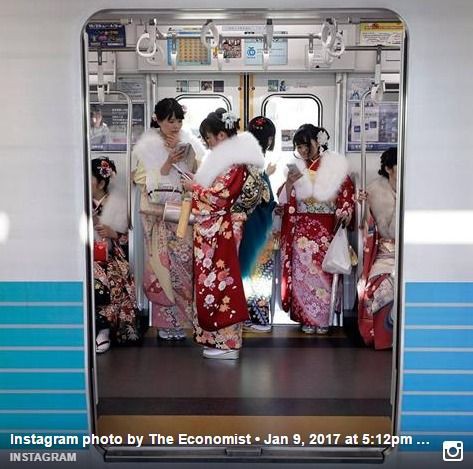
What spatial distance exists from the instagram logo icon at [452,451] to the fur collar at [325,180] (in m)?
2.79

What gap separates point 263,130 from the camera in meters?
5.92

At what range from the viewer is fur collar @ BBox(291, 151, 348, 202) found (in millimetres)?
5840

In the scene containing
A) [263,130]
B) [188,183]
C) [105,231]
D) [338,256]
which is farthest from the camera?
[263,130]

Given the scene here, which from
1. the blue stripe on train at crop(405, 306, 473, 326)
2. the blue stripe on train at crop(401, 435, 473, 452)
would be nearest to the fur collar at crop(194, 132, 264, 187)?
the blue stripe on train at crop(405, 306, 473, 326)

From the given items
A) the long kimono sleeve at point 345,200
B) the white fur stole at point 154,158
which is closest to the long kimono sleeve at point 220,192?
the white fur stole at point 154,158

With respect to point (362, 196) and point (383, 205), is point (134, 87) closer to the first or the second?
point (362, 196)

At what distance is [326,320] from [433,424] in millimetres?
2593

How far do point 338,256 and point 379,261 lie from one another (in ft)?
1.19

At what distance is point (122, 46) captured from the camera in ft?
18.6

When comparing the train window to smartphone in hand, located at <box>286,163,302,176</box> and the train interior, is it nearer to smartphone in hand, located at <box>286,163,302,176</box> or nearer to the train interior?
the train interior

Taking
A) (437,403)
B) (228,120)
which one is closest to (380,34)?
(228,120)

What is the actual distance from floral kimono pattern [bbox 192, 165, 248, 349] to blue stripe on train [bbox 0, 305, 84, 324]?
1.72 m

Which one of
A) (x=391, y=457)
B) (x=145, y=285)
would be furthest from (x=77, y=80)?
(x=145, y=285)

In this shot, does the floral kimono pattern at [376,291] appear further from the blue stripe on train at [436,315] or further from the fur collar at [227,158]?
the blue stripe on train at [436,315]
